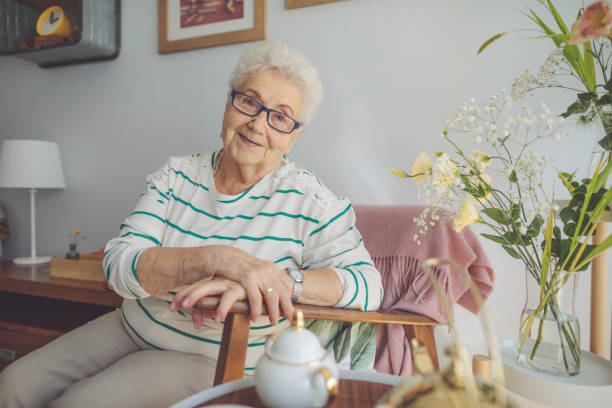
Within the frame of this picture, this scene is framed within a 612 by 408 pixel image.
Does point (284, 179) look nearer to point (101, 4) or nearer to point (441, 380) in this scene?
point (441, 380)

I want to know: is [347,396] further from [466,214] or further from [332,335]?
[332,335]

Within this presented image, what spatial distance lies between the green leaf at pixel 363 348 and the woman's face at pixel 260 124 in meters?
0.59

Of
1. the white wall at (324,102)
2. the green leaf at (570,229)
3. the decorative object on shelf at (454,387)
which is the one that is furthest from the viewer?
the white wall at (324,102)

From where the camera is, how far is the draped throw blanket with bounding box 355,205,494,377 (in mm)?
1044

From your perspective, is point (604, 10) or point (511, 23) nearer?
point (604, 10)

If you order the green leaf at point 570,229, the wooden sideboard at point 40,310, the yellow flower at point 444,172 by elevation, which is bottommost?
the wooden sideboard at point 40,310

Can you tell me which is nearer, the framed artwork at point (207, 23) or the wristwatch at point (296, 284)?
the wristwatch at point (296, 284)

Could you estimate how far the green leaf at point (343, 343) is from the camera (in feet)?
3.54

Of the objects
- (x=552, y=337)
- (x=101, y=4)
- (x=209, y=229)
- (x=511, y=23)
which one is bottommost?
(x=552, y=337)

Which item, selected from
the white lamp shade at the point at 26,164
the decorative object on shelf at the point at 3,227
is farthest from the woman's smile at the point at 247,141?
the decorative object on shelf at the point at 3,227

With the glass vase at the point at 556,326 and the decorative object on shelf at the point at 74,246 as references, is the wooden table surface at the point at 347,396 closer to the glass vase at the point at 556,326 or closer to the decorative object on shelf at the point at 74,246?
the glass vase at the point at 556,326

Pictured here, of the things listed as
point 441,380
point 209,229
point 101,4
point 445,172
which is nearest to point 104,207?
point 101,4

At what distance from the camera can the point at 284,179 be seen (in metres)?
1.13

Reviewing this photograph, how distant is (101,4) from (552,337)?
2.29 meters
